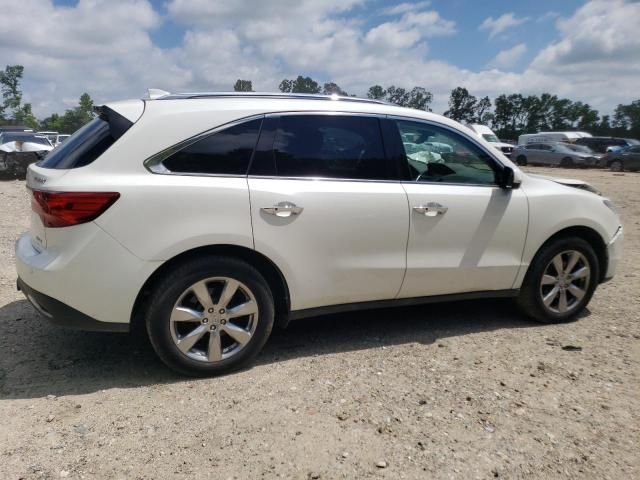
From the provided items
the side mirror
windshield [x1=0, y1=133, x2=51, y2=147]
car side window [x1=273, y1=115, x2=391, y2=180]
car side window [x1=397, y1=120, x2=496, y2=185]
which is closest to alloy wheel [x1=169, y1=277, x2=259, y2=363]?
car side window [x1=273, y1=115, x2=391, y2=180]

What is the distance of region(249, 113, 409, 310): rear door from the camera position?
124 inches

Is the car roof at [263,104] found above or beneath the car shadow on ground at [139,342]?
above

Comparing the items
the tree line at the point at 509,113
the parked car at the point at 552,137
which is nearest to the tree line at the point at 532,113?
the tree line at the point at 509,113

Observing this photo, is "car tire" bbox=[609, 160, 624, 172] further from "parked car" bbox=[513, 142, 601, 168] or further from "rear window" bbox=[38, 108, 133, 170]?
"rear window" bbox=[38, 108, 133, 170]

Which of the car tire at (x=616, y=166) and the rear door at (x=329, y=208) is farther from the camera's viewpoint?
the car tire at (x=616, y=166)

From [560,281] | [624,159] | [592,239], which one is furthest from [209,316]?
[624,159]

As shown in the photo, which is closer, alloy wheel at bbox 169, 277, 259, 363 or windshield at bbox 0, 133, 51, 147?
alloy wheel at bbox 169, 277, 259, 363

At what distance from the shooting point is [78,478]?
7.39ft

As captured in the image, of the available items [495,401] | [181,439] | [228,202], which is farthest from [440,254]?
[181,439]

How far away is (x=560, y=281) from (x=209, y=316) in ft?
9.67

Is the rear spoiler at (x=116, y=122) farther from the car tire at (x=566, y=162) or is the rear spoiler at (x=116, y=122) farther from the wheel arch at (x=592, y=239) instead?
the car tire at (x=566, y=162)

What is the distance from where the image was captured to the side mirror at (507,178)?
149 inches

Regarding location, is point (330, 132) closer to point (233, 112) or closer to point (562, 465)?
point (233, 112)

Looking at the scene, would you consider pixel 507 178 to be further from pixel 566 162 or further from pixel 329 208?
pixel 566 162
